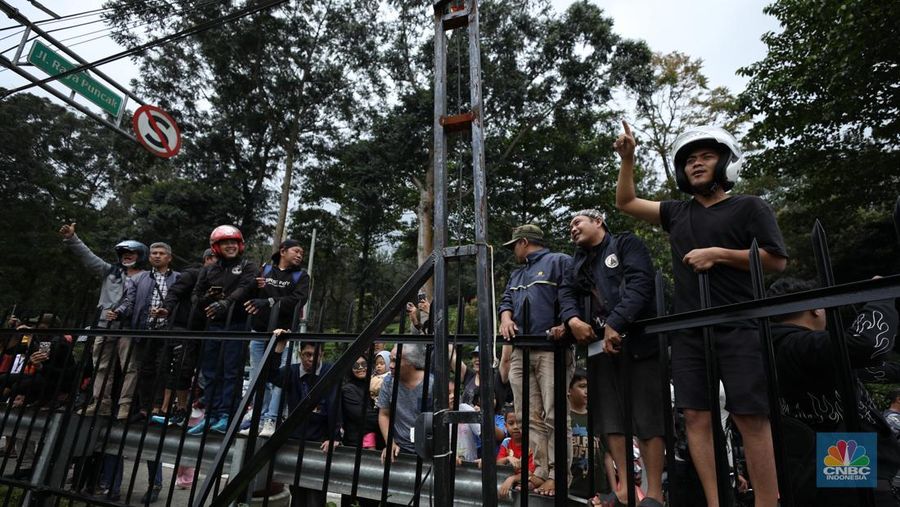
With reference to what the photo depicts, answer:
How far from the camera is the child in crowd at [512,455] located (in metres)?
3.20

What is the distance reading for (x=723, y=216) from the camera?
212 centimetres

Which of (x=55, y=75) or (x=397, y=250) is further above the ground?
(x=397, y=250)

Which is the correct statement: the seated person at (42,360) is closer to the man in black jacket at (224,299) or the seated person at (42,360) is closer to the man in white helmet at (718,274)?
the man in black jacket at (224,299)

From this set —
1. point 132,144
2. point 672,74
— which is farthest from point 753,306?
point 132,144

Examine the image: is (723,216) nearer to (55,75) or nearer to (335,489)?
(335,489)

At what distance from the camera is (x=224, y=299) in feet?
15.2

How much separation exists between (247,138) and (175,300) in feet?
69.8

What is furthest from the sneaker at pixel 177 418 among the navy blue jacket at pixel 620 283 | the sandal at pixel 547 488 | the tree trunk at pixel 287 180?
the tree trunk at pixel 287 180

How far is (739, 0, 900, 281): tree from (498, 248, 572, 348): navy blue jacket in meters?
12.1

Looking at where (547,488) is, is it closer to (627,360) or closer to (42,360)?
(627,360)

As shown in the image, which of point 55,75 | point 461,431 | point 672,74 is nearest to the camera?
point 461,431

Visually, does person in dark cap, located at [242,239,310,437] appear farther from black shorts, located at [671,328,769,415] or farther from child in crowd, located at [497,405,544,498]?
black shorts, located at [671,328,769,415]

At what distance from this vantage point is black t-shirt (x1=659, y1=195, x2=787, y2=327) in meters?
2.01

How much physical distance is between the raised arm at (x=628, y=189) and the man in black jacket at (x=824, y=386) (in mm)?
687
